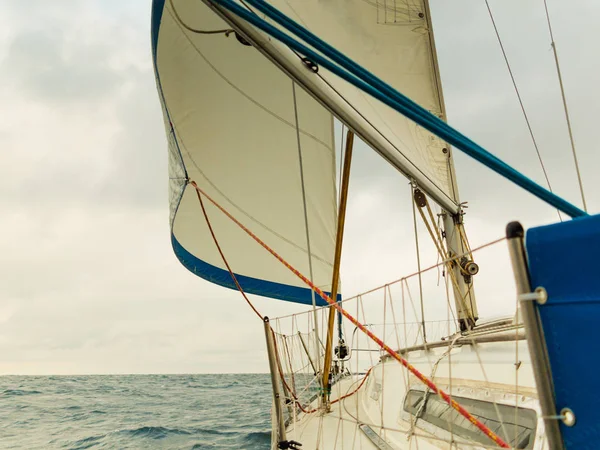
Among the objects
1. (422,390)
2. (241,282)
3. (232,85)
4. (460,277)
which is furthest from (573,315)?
(241,282)

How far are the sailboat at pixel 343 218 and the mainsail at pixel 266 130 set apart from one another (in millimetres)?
18

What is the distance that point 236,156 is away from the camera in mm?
4836

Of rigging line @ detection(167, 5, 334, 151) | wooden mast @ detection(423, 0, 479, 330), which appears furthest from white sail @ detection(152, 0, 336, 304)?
wooden mast @ detection(423, 0, 479, 330)

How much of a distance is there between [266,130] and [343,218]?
6.74 ft

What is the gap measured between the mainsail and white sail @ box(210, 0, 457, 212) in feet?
0.05

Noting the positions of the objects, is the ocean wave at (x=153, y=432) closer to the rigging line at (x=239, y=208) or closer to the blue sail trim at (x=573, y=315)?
the rigging line at (x=239, y=208)

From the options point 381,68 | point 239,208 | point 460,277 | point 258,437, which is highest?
point 381,68

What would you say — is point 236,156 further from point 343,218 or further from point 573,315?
point 573,315

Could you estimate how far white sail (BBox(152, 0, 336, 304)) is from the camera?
4.18m

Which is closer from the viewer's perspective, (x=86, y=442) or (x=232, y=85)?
(x=232, y=85)

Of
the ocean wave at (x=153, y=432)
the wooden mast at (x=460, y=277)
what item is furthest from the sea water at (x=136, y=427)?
the wooden mast at (x=460, y=277)

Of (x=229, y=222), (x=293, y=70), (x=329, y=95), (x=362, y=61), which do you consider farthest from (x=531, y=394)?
(x=229, y=222)

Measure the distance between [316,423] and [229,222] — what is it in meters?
2.37

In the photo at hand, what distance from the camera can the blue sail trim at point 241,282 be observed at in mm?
5074
